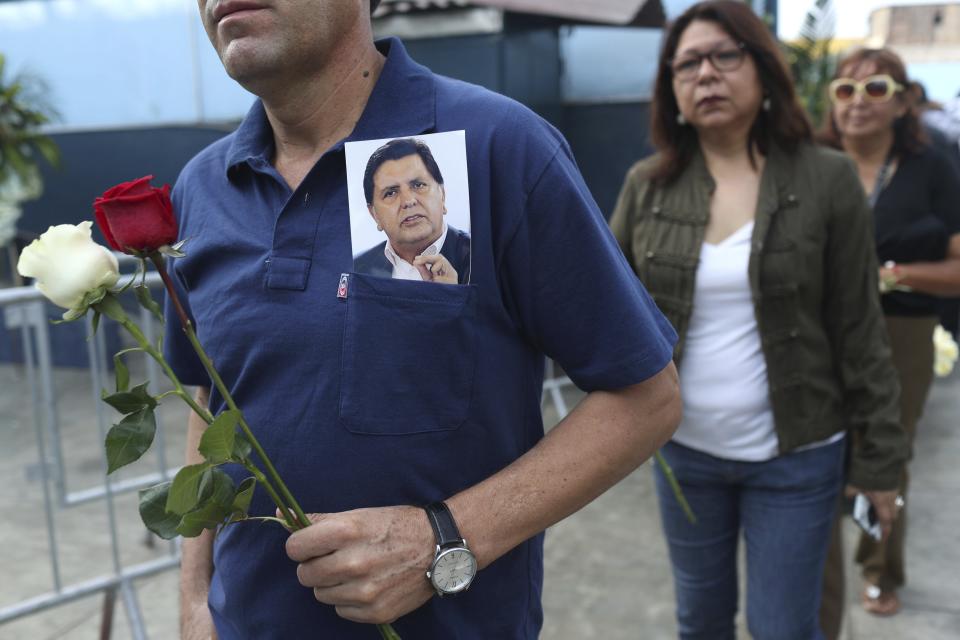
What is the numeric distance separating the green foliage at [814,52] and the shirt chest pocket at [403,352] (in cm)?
555

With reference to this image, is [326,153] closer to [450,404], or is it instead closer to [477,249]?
[477,249]

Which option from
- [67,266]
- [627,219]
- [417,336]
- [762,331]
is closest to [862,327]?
[762,331]

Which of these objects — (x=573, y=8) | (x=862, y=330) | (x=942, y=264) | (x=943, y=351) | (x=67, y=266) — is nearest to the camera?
(x=67, y=266)

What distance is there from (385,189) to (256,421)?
1.23 feet

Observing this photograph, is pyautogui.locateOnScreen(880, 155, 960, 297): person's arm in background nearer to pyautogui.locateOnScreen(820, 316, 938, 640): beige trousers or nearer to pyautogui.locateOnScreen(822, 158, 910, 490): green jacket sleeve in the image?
pyautogui.locateOnScreen(820, 316, 938, 640): beige trousers

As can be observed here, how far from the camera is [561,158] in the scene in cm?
131

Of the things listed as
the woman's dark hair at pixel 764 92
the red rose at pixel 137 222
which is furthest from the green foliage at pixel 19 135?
the red rose at pixel 137 222

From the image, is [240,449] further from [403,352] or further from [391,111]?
[391,111]

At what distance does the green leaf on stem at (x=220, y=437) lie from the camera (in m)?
1.07

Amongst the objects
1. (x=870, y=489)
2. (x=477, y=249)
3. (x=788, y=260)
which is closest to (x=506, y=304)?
(x=477, y=249)

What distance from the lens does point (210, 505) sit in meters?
1.12

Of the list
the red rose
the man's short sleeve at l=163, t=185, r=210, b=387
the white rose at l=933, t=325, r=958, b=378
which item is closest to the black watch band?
the red rose

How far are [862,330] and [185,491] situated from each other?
187cm

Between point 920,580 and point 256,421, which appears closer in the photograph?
point 256,421
